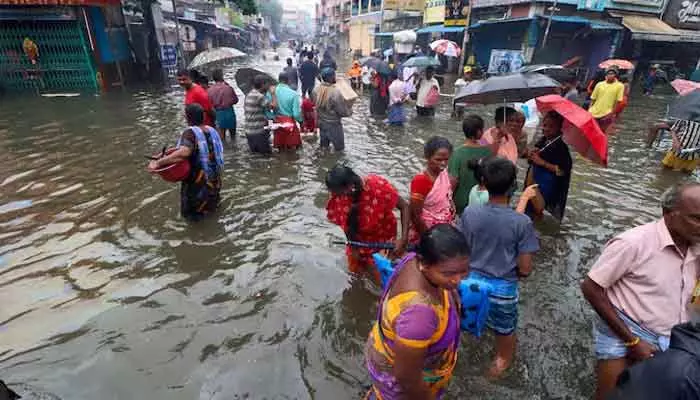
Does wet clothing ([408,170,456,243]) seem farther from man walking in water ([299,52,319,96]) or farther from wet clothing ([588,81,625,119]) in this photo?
man walking in water ([299,52,319,96])

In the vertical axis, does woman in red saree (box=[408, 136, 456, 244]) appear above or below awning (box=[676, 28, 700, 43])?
below

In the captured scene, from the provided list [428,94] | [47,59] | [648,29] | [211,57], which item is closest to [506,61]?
[648,29]

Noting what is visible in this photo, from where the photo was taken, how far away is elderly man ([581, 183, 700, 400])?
69.3 inches

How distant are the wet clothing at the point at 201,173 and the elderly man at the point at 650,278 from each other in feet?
Answer: 12.7

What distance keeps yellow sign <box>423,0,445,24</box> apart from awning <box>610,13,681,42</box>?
9247 mm

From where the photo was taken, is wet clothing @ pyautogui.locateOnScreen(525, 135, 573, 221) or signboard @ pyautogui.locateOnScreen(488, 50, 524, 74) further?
signboard @ pyautogui.locateOnScreen(488, 50, 524, 74)

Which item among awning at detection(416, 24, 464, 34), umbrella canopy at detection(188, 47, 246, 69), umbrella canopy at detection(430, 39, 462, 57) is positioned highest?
awning at detection(416, 24, 464, 34)

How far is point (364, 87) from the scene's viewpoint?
1566 centimetres

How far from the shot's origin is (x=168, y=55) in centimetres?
1711

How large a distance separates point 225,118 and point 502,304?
6716 mm

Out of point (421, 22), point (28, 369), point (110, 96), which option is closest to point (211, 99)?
point (28, 369)

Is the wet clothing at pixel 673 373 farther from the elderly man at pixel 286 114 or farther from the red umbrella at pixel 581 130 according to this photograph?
the elderly man at pixel 286 114

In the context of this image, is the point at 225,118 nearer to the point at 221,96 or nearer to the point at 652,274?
the point at 221,96

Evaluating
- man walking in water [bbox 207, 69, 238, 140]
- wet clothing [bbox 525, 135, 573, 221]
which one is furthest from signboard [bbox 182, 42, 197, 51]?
wet clothing [bbox 525, 135, 573, 221]
